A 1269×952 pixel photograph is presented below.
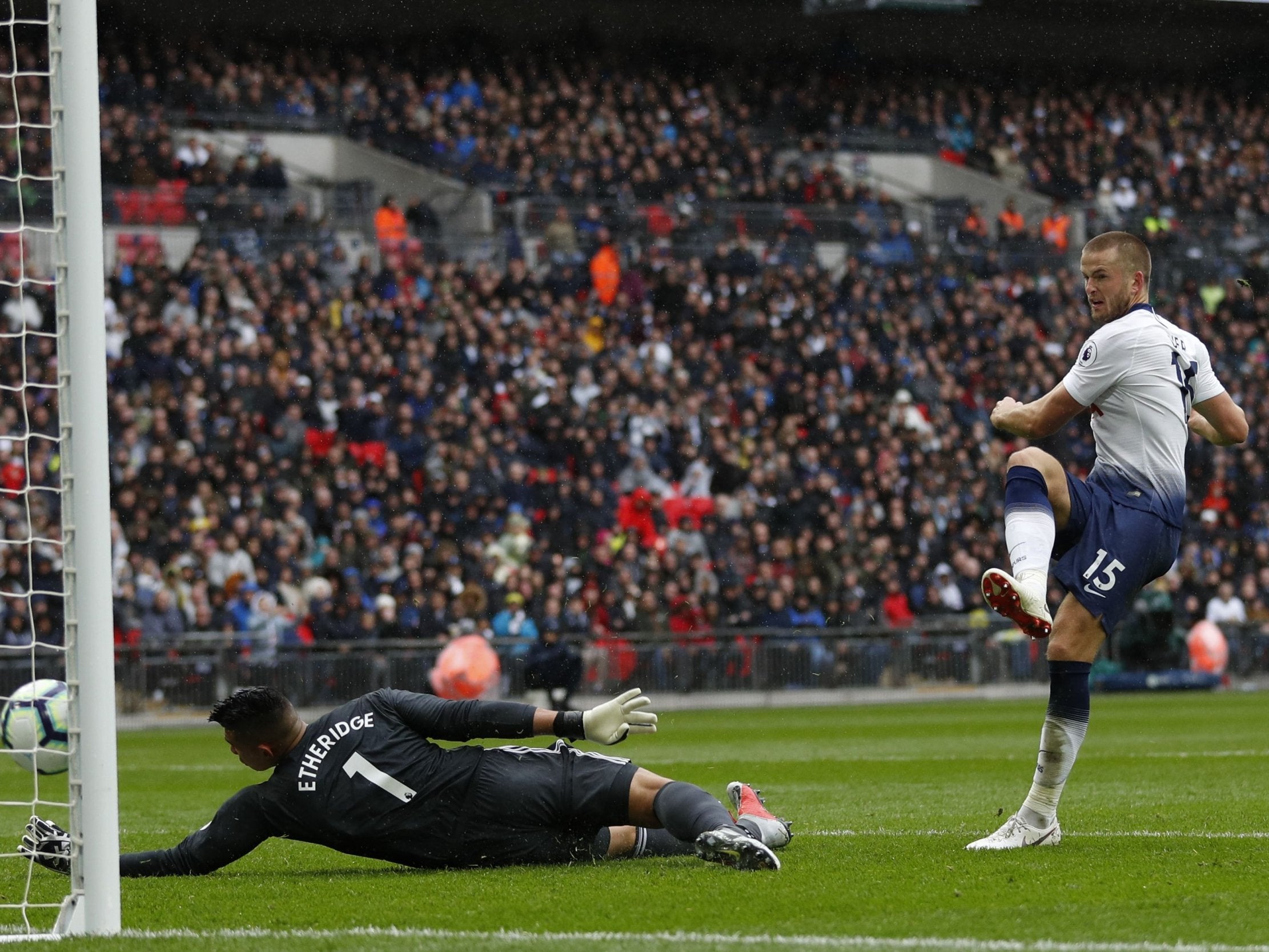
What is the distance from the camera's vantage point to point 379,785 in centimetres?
643

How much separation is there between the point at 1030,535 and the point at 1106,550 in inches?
14.1

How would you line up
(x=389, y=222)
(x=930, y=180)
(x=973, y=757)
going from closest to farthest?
(x=973, y=757) → (x=389, y=222) → (x=930, y=180)

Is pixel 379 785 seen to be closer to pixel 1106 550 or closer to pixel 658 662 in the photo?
pixel 1106 550

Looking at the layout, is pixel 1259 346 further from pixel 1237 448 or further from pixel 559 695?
pixel 559 695

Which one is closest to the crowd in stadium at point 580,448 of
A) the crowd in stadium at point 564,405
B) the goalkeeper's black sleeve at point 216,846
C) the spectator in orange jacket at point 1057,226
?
the crowd in stadium at point 564,405

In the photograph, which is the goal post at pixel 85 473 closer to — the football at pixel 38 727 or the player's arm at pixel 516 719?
the football at pixel 38 727

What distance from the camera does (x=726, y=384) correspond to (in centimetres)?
2564

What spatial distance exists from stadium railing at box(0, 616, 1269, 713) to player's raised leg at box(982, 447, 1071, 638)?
1370 centimetres

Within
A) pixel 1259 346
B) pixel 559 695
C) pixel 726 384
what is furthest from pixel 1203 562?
pixel 559 695

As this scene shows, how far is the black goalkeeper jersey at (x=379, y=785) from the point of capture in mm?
6430

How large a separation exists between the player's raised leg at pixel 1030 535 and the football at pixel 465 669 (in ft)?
42.9

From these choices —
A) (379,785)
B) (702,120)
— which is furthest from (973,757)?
(702,120)

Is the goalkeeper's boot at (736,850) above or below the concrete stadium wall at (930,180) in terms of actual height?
below

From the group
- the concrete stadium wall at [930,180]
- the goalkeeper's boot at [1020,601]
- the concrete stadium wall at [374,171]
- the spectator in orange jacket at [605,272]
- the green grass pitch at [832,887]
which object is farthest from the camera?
the concrete stadium wall at [930,180]
